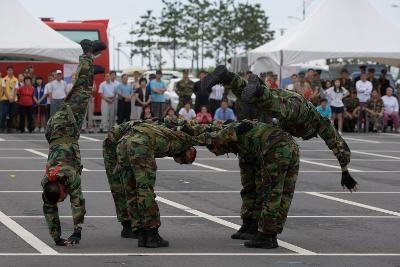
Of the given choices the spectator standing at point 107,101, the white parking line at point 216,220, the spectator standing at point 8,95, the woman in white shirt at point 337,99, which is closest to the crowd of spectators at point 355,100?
the woman in white shirt at point 337,99

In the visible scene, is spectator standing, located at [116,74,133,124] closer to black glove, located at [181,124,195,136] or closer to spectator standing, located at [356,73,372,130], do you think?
spectator standing, located at [356,73,372,130]

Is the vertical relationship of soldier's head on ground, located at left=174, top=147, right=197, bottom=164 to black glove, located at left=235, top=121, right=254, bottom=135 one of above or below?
below

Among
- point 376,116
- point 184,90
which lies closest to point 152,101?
point 184,90

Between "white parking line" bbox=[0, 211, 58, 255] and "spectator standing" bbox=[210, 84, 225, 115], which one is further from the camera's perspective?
"spectator standing" bbox=[210, 84, 225, 115]

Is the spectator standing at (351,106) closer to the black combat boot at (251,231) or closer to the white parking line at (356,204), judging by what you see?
the white parking line at (356,204)

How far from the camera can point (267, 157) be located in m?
12.0

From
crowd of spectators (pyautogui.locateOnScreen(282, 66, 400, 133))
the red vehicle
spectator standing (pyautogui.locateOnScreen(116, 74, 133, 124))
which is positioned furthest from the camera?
the red vehicle

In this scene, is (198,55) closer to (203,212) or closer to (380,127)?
(380,127)

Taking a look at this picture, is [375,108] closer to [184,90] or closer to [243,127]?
[184,90]

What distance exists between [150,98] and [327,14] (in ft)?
22.6

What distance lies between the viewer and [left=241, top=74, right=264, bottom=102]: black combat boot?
1156cm

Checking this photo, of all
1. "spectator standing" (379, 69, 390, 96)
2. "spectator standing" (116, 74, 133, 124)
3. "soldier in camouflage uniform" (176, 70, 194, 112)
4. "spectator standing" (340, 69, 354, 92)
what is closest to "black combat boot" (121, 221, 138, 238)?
"soldier in camouflage uniform" (176, 70, 194, 112)

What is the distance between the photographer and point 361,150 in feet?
95.3
